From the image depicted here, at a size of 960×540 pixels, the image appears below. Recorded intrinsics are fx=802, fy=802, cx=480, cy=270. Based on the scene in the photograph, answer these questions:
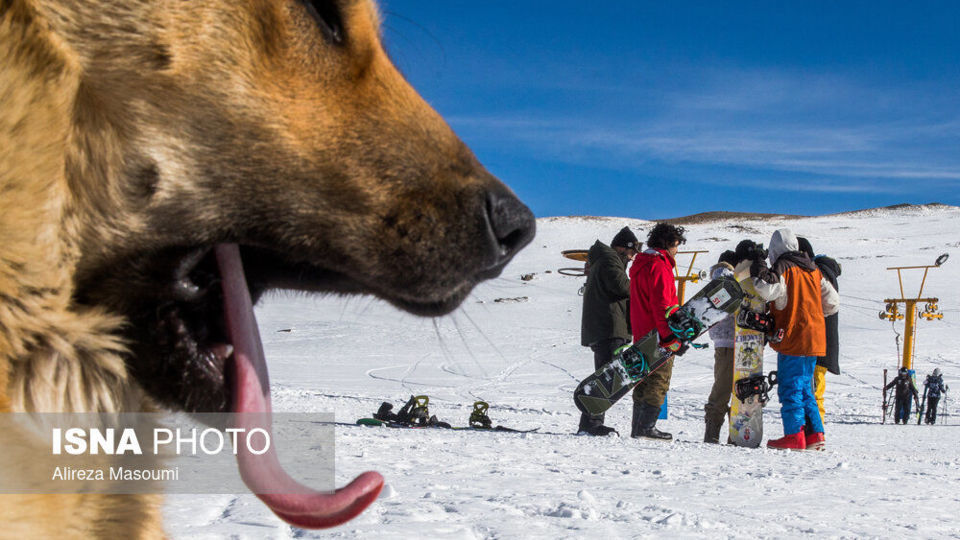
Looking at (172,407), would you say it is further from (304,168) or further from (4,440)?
(304,168)

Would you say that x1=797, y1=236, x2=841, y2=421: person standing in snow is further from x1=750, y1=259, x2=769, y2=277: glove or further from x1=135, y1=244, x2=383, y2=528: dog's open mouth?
x1=135, y1=244, x2=383, y2=528: dog's open mouth

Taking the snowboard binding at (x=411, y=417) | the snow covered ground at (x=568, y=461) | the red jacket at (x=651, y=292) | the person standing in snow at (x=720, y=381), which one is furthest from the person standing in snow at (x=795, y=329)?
the snowboard binding at (x=411, y=417)

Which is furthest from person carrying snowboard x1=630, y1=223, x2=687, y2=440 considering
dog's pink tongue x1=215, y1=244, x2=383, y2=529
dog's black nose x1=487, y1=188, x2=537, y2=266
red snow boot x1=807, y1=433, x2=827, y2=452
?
dog's pink tongue x1=215, y1=244, x2=383, y2=529

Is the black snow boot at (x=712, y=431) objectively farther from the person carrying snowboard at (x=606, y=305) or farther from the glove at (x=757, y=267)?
the glove at (x=757, y=267)

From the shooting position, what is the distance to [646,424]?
7.88 meters

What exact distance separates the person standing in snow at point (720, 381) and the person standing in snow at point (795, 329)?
0.62m

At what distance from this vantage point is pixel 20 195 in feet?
4.57

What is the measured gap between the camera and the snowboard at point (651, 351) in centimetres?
773

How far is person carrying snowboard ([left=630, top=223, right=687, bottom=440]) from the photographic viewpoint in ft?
25.5

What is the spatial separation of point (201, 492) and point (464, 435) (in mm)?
3723

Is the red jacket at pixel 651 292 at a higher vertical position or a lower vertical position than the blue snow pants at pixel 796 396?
higher

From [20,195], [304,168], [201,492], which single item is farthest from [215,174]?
[201,492]

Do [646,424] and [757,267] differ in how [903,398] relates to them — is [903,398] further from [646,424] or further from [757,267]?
[646,424]

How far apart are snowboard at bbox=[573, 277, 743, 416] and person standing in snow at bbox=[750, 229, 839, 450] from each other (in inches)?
14.5
